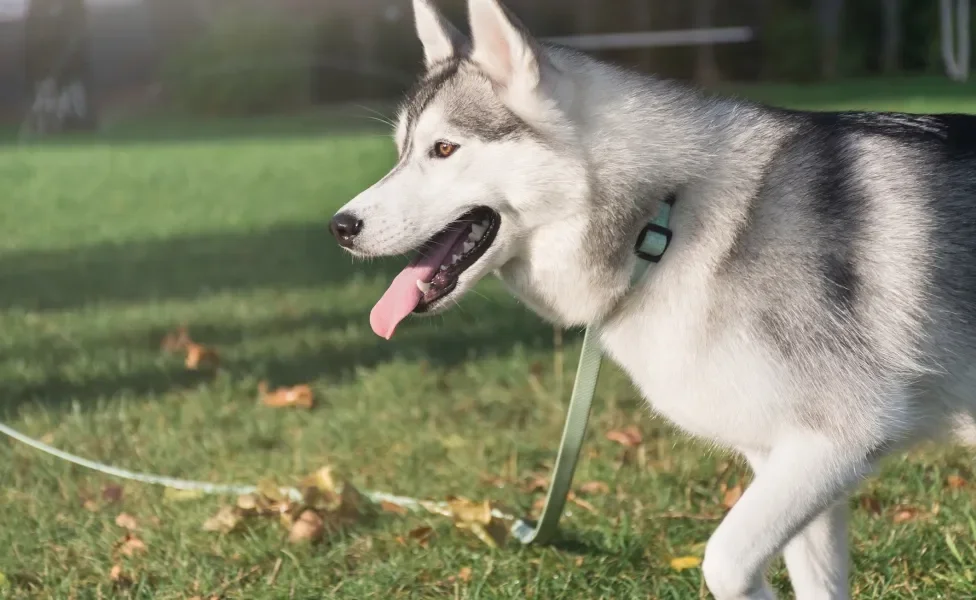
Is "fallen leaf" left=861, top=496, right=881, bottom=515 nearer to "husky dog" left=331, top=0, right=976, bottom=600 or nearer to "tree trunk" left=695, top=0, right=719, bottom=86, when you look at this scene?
"husky dog" left=331, top=0, right=976, bottom=600

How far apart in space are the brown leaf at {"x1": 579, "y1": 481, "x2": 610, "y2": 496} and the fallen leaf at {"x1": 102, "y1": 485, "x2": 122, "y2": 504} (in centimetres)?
175

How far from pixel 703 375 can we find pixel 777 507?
1.11 ft

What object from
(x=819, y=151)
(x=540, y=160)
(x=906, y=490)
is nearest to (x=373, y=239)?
(x=540, y=160)

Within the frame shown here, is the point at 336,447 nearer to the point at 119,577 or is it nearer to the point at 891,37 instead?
the point at 119,577

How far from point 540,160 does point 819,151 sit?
27.2 inches

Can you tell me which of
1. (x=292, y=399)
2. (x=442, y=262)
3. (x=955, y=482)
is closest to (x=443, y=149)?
(x=442, y=262)

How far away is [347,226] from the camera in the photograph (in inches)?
111

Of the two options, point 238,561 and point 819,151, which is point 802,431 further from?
point 238,561

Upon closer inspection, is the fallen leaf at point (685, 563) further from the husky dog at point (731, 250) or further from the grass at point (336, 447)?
the husky dog at point (731, 250)

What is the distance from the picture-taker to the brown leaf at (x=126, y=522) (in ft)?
12.7

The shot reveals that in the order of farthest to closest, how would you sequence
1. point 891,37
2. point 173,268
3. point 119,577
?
point 891,37 < point 173,268 < point 119,577

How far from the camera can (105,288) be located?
331 inches

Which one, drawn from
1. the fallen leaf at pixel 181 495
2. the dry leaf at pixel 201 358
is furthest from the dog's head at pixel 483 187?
the dry leaf at pixel 201 358

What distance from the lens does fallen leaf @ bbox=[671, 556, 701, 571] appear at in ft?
10.8
